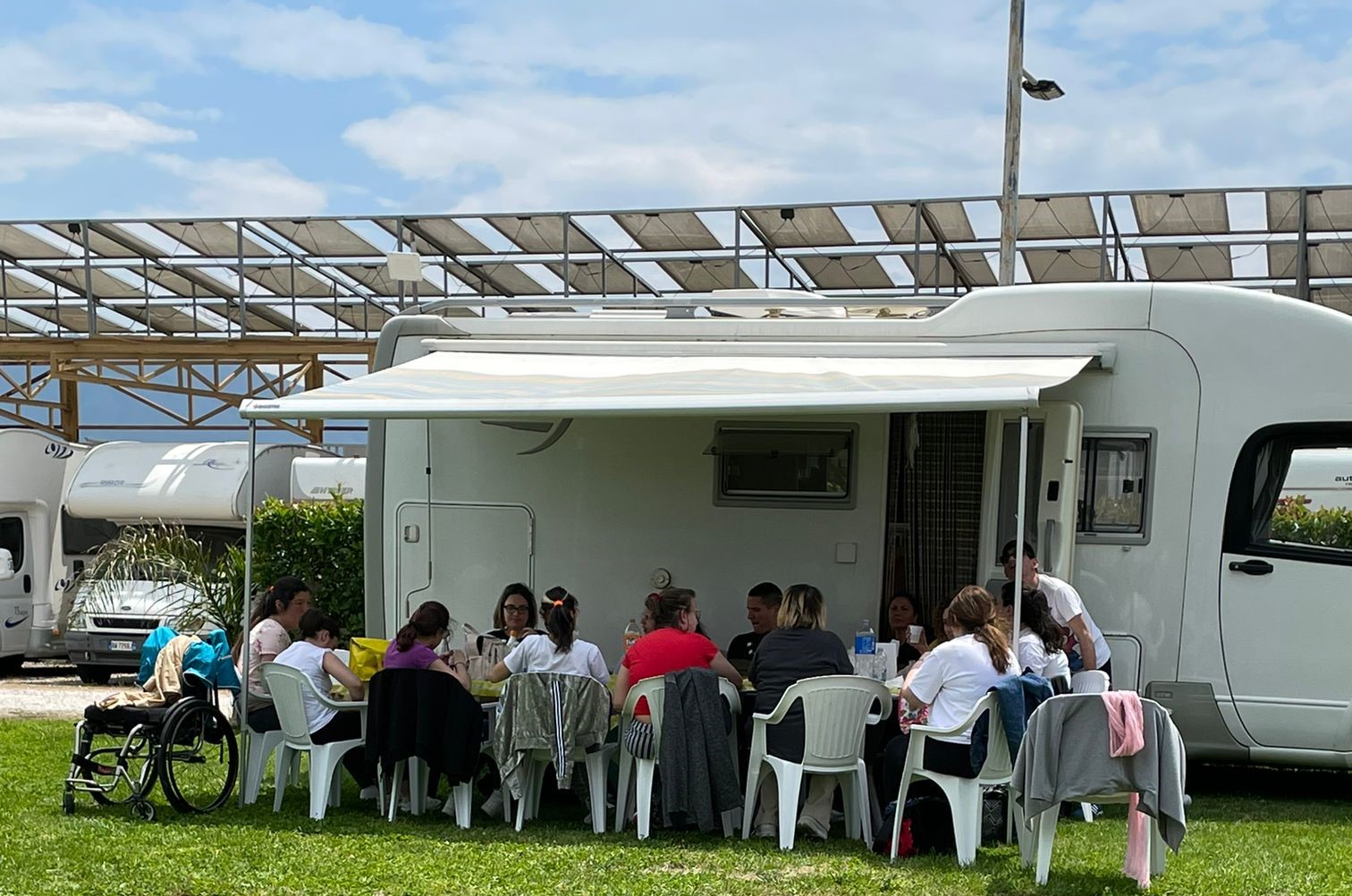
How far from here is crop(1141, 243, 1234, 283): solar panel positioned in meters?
15.6

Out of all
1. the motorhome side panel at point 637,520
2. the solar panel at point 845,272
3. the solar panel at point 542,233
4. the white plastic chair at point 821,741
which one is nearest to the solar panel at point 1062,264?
the solar panel at point 845,272

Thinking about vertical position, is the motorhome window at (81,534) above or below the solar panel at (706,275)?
below

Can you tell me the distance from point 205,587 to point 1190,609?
353 inches

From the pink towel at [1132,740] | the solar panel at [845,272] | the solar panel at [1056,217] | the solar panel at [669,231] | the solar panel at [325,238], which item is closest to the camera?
the pink towel at [1132,740]

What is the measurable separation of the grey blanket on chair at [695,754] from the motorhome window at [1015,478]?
224cm

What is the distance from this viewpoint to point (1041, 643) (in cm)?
706

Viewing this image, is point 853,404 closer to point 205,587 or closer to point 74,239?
point 205,587

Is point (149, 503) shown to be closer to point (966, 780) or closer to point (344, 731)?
point (344, 731)

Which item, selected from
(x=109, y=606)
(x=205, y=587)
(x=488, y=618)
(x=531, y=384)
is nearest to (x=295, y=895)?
(x=531, y=384)

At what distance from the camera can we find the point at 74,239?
18438 mm

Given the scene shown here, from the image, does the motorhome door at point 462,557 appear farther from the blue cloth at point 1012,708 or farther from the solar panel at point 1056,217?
the solar panel at point 1056,217

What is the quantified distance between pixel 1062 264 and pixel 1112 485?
860 cm

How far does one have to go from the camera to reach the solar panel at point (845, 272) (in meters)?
16.5

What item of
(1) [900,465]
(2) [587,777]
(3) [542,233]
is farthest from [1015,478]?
(3) [542,233]
